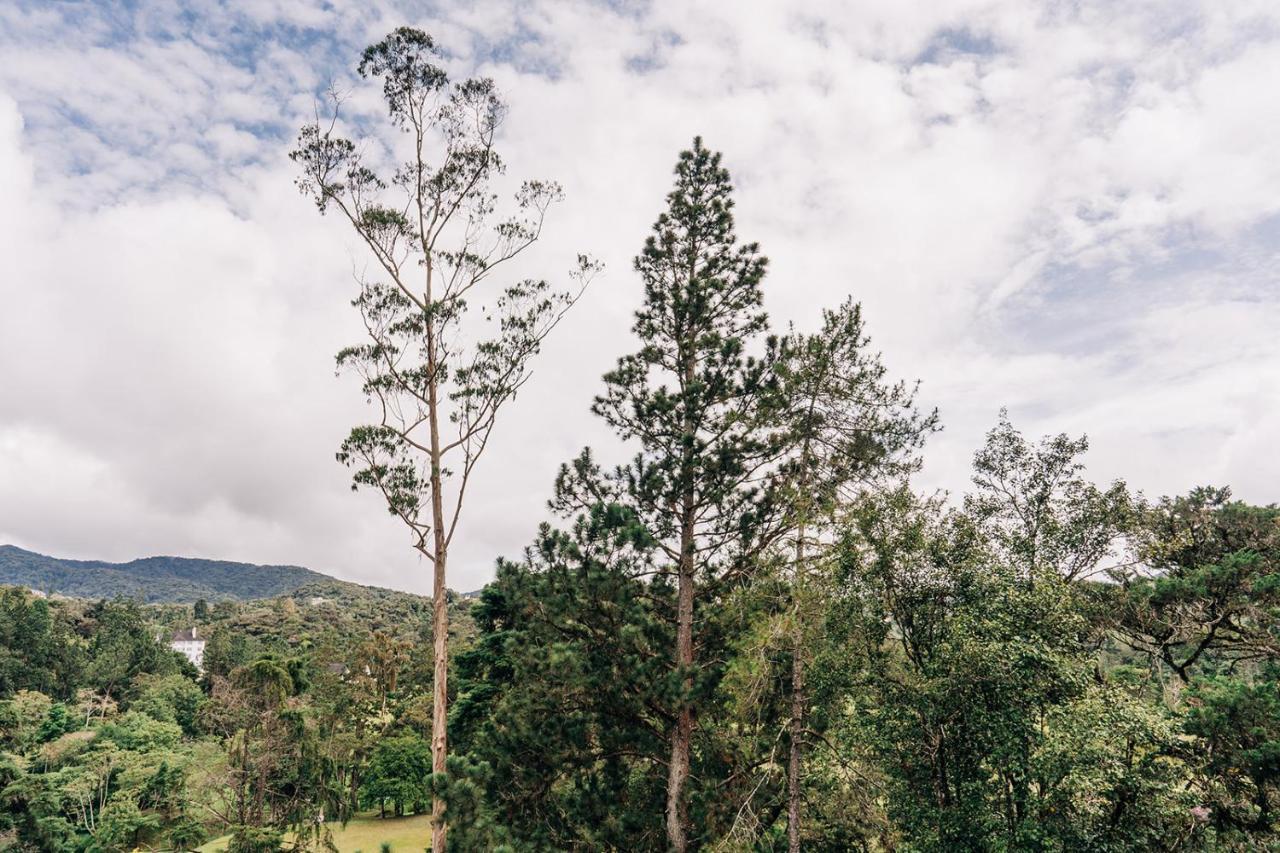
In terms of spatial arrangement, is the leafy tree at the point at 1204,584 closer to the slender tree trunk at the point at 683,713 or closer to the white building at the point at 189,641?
the slender tree trunk at the point at 683,713

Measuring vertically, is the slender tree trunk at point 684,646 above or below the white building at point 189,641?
above

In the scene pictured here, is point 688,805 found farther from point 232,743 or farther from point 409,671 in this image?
point 409,671

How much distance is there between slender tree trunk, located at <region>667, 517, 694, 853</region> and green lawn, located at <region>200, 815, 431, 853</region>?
23.3 metres

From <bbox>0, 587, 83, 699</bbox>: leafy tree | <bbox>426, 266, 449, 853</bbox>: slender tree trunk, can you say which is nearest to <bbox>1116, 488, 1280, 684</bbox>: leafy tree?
<bbox>426, 266, 449, 853</bbox>: slender tree trunk

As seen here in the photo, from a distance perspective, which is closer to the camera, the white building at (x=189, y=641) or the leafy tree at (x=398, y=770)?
the leafy tree at (x=398, y=770)

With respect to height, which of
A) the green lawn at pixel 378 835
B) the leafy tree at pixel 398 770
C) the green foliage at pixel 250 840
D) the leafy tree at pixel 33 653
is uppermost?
the leafy tree at pixel 33 653

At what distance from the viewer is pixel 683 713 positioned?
1152 cm

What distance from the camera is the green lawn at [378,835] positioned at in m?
30.6

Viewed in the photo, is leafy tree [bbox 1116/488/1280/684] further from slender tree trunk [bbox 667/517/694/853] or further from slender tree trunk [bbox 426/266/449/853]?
slender tree trunk [bbox 426/266/449/853]

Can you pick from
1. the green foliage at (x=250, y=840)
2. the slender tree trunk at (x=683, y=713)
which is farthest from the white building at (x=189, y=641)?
the slender tree trunk at (x=683, y=713)

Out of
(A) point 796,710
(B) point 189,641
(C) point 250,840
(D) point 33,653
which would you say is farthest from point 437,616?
(B) point 189,641

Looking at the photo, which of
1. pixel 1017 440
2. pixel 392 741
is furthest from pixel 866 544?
pixel 392 741

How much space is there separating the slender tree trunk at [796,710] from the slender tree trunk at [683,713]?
196cm

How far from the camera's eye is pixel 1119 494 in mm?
16500
